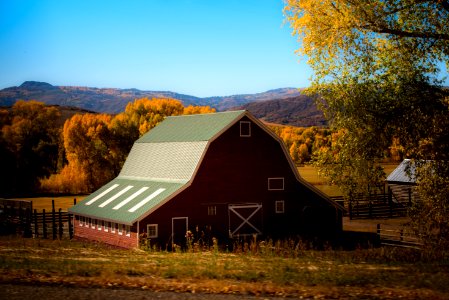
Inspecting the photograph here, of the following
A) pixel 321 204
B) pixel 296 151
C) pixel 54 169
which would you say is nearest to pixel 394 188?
pixel 321 204

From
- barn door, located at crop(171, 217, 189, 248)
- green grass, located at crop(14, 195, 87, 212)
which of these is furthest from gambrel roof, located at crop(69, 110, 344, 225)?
green grass, located at crop(14, 195, 87, 212)

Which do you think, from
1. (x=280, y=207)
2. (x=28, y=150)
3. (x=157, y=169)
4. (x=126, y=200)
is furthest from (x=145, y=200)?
(x=28, y=150)

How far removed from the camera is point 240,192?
120ft

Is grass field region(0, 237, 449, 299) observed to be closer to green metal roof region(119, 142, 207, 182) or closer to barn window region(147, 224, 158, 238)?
barn window region(147, 224, 158, 238)

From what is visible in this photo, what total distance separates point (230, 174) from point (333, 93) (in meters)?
14.5

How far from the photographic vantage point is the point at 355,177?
→ 23.4 meters

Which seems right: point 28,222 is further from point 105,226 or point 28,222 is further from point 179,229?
point 179,229

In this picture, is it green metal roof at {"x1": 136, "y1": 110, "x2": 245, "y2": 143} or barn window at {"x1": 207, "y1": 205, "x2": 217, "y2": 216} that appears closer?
barn window at {"x1": 207, "y1": 205, "x2": 217, "y2": 216}

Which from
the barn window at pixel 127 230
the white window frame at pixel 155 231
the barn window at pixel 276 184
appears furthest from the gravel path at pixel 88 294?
the barn window at pixel 276 184

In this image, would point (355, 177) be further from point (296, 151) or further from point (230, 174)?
point (296, 151)

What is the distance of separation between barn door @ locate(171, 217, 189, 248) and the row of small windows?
8.47 feet

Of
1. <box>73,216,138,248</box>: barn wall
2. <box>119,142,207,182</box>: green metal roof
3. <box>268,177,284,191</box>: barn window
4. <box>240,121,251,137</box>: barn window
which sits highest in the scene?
<box>240,121,251,137</box>: barn window

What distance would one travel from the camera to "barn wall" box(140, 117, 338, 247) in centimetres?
3438

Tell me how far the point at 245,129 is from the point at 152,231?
357 inches
